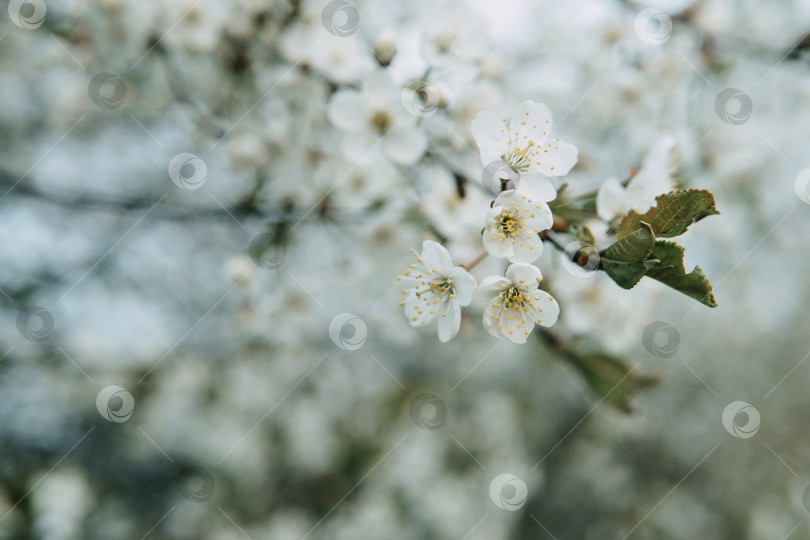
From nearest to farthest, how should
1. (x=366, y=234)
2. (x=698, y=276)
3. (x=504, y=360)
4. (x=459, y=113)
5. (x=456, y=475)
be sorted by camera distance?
1. (x=698, y=276)
2. (x=459, y=113)
3. (x=366, y=234)
4. (x=456, y=475)
5. (x=504, y=360)

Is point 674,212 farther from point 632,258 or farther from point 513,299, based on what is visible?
point 513,299

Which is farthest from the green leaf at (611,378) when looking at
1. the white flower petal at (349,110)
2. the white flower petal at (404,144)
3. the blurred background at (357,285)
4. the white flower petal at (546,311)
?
the white flower petal at (349,110)

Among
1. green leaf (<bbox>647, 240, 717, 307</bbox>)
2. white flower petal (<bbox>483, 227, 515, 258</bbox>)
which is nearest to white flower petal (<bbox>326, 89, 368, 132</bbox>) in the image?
white flower petal (<bbox>483, 227, 515, 258</bbox>)

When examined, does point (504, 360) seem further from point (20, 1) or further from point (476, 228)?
point (20, 1)

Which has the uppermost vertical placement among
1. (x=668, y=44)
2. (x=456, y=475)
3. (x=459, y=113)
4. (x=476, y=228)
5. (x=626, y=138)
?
(x=668, y=44)

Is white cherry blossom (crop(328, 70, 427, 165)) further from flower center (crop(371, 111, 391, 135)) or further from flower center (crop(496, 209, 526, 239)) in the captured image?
flower center (crop(496, 209, 526, 239))

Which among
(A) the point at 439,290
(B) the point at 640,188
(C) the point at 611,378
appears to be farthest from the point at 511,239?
(C) the point at 611,378

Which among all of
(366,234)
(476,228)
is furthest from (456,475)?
(476,228)

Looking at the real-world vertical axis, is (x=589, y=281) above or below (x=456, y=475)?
above
